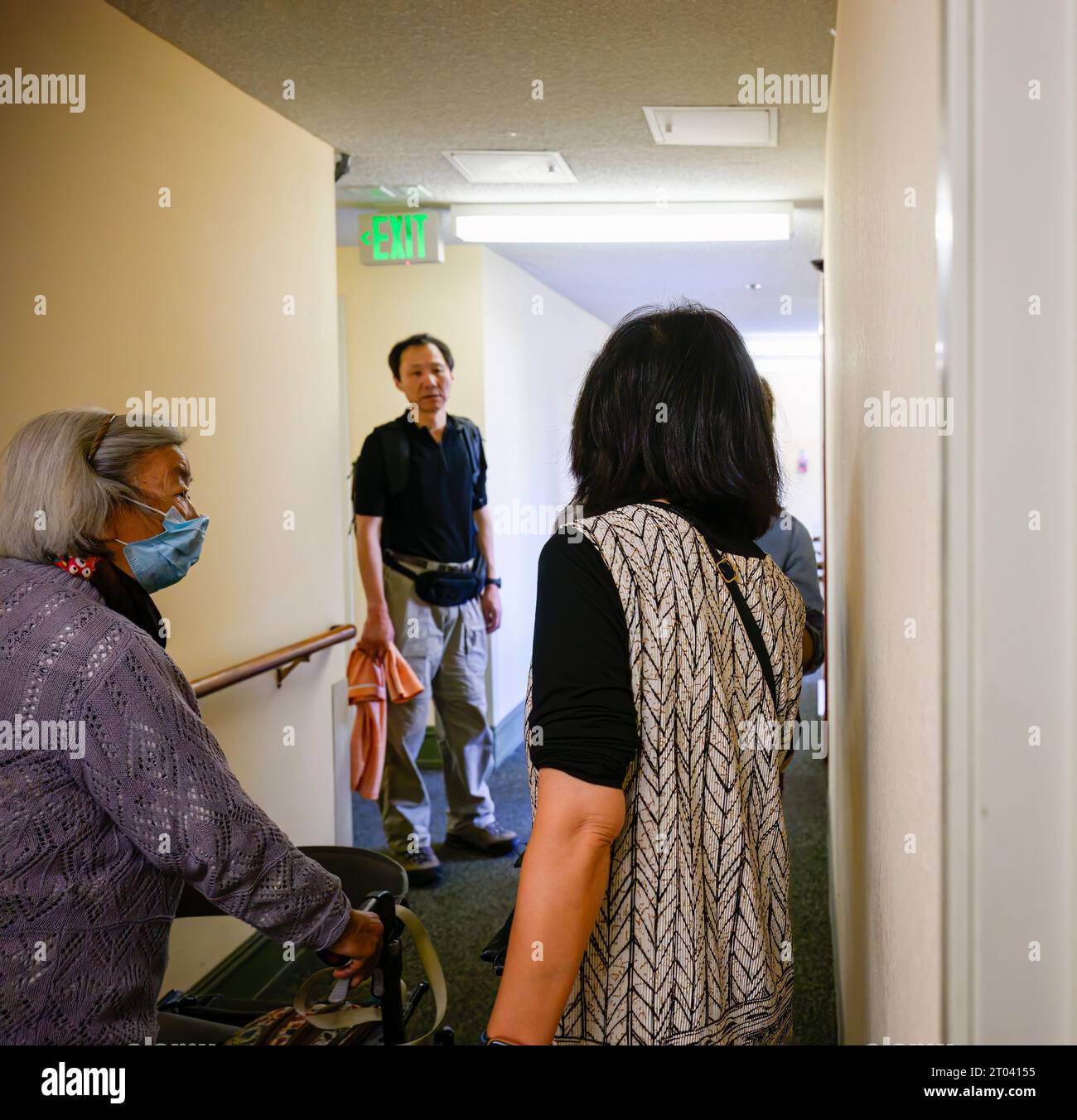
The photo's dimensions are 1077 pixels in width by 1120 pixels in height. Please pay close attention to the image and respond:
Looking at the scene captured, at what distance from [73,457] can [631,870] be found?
0.85 meters

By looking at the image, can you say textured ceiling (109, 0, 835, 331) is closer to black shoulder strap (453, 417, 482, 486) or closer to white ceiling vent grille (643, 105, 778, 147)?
white ceiling vent grille (643, 105, 778, 147)

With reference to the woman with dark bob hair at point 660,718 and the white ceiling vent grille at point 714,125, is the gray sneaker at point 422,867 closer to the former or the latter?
the woman with dark bob hair at point 660,718

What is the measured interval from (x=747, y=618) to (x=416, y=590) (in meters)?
2.58

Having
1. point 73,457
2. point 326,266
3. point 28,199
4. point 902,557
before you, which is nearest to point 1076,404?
point 902,557

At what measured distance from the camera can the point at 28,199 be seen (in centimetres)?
189

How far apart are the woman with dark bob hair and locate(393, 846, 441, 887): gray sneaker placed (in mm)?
2325

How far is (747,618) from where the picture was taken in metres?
1.01

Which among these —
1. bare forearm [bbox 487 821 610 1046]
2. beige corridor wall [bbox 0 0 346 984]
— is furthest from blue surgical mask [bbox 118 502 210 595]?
bare forearm [bbox 487 821 610 1046]

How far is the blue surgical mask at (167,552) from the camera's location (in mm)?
1362

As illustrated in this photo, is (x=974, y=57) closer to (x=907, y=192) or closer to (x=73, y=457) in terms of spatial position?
(x=907, y=192)

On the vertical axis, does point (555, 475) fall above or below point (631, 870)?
above

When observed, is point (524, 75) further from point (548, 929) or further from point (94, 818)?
point (548, 929)

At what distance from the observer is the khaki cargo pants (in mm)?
3410

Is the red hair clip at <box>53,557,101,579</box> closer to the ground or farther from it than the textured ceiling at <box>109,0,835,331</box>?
closer to the ground
